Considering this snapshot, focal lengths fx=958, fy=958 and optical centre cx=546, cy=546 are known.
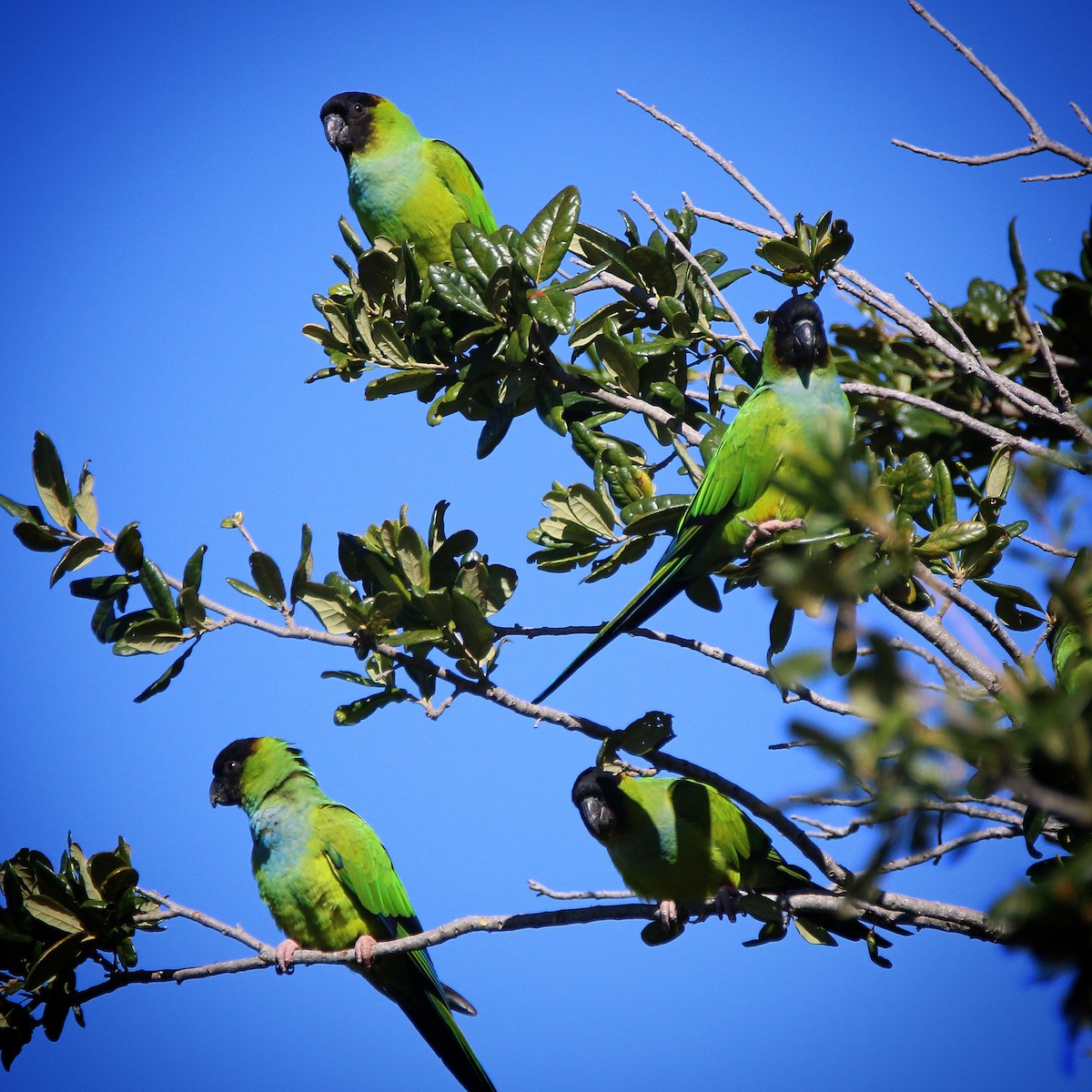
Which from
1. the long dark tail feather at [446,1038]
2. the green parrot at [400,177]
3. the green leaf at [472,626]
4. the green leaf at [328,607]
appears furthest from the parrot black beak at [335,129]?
the long dark tail feather at [446,1038]

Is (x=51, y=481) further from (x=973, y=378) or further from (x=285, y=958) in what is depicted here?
(x=973, y=378)

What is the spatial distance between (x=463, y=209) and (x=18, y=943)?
353cm

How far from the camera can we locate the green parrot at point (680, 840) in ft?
11.8

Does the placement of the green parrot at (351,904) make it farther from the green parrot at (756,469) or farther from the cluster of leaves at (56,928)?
the green parrot at (756,469)

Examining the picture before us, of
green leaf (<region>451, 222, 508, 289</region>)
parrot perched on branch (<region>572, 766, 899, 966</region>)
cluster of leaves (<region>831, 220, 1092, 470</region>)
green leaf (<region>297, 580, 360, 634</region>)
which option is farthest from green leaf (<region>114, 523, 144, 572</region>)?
cluster of leaves (<region>831, 220, 1092, 470</region>)

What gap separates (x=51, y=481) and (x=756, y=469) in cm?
230

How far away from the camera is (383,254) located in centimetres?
318

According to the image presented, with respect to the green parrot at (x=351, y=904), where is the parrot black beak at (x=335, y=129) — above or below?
above

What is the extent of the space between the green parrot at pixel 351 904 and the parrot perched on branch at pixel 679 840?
0.91m

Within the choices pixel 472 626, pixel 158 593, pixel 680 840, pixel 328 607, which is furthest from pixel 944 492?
pixel 158 593

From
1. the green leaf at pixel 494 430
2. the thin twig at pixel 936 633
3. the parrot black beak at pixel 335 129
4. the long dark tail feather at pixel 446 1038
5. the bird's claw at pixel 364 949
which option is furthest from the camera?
the parrot black beak at pixel 335 129

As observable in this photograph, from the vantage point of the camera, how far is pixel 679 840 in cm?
363

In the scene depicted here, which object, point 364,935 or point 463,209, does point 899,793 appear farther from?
point 463,209

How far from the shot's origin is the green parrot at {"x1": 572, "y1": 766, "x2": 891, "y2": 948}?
3611mm
